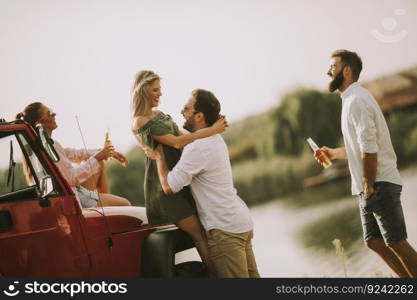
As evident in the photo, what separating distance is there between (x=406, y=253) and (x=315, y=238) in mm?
1422

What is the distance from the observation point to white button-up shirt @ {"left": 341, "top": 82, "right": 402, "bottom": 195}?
417 cm

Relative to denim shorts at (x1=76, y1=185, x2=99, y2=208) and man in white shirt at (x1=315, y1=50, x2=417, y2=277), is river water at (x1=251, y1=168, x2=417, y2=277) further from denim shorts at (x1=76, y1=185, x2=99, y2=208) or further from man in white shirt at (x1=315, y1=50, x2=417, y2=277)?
denim shorts at (x1=76, y1=185, x2=99, y2=208)

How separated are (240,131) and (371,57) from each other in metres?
1.27

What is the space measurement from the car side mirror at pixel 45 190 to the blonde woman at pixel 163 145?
0.60 m

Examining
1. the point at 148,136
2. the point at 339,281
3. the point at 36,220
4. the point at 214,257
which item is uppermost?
the point at 148,136

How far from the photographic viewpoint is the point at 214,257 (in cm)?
390

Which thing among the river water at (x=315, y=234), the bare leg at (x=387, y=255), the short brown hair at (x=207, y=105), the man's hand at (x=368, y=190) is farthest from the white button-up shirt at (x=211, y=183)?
the river water at (x=315, y=234)

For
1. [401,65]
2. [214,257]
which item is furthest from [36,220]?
[401,65]

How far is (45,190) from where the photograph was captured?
3744mm

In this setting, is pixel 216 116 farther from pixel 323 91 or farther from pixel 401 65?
pixel 401 65

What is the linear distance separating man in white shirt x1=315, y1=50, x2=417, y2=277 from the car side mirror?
193cm

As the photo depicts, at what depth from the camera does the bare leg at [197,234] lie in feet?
13.0

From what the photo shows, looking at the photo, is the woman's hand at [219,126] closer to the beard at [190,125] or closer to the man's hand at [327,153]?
the beard at [190,125]

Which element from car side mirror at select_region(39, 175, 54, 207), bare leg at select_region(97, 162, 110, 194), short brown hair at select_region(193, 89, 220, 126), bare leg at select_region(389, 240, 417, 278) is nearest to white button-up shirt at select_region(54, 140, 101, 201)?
bare leg at select_region(97, 162, 110, 194)
